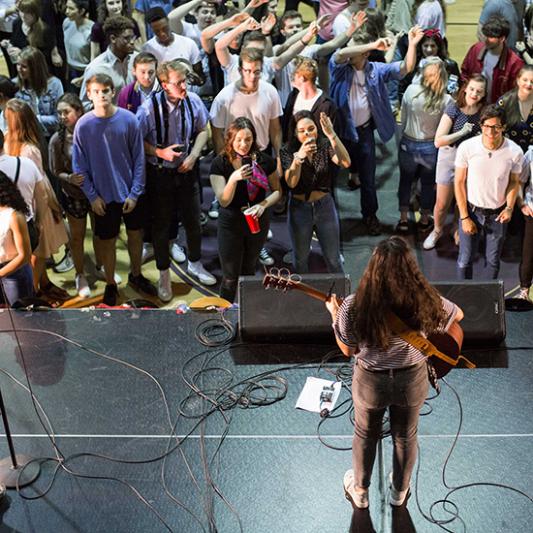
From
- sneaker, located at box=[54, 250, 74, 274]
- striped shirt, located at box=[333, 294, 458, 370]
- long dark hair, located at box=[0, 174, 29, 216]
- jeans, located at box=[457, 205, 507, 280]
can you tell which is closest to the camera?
striped shirt, located at box=[333, 294, 458, 370]

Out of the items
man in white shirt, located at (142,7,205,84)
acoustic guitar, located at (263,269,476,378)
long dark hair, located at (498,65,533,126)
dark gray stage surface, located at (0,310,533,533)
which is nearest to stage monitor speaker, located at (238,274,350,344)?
dark gray stage surface, located at (0,310,533,533)

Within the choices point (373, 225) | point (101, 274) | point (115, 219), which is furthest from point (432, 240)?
point (101, 274)

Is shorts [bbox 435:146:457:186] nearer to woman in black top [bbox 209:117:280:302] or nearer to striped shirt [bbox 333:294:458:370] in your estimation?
woman in black top [bbox 209:117:280:302]

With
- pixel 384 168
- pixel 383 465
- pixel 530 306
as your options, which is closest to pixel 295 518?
pixel 383 465

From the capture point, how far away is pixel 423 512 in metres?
3.54

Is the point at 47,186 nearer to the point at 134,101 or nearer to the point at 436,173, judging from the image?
the point at 134,101

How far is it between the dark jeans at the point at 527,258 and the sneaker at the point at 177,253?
2.30 meters

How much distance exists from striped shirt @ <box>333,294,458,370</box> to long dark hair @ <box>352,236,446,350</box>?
4 centimetres

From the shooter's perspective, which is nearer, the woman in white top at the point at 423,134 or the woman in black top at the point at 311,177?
the woman in black top at the point at 311,177

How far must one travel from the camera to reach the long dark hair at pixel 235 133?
4.78 meters

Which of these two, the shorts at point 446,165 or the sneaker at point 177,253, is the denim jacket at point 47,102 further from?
the shorts at point 446,165

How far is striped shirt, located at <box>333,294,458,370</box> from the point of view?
3055 mm

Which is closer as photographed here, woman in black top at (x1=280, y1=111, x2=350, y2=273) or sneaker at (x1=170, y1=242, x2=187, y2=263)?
woman in black top at (x1=280, y1=111, x2=350, y2=273)

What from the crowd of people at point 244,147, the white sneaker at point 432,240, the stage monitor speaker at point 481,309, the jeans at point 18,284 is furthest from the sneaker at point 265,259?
the stage monitor speaker at point 481,309
